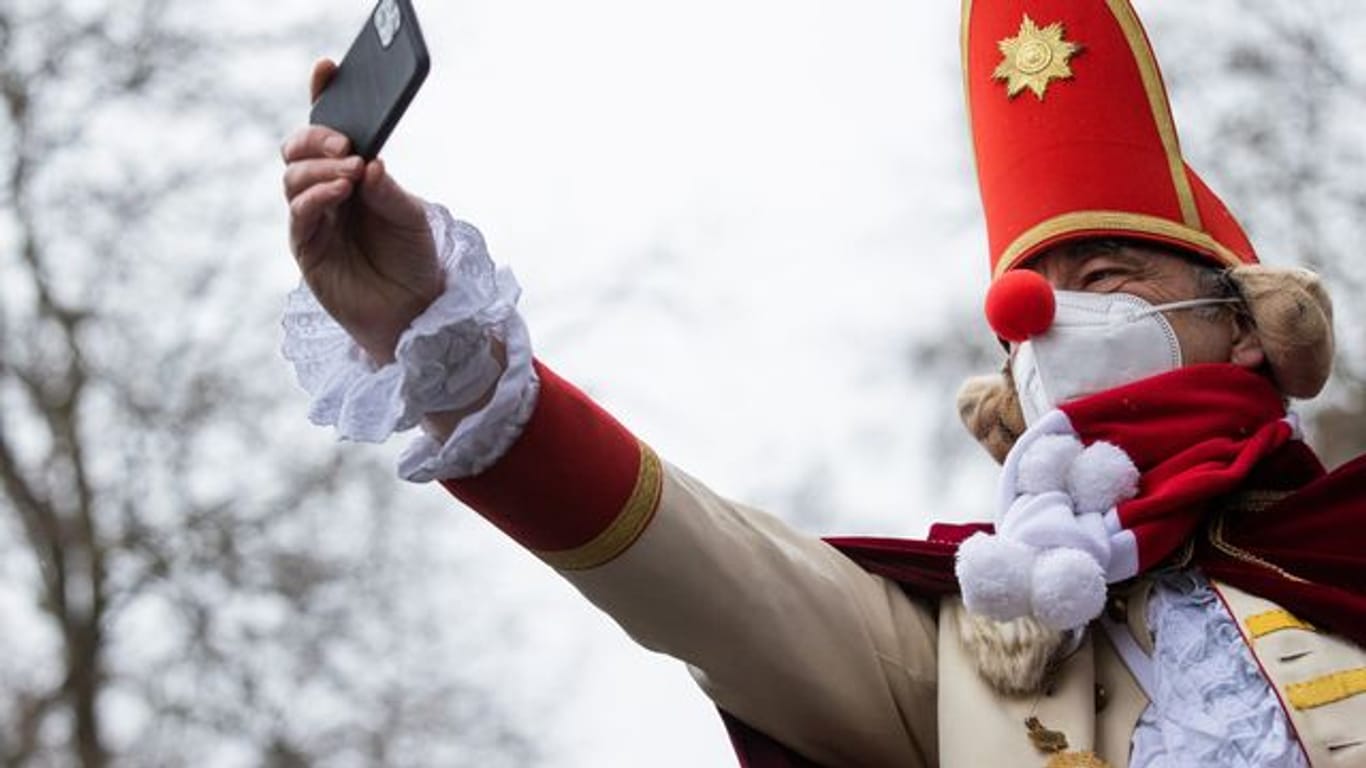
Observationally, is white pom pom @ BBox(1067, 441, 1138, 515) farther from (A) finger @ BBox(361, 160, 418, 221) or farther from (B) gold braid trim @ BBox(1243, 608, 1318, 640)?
(A) finger @ BBox(361, 160, 418, 221)

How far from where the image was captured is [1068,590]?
149 inches

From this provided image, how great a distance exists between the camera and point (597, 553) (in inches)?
148

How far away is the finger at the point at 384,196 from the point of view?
3.43 metres

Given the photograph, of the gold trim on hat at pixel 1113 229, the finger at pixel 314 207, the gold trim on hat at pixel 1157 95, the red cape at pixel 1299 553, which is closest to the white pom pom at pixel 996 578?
the red cape at pixel 1299 553

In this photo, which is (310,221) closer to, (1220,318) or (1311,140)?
(1220,318)

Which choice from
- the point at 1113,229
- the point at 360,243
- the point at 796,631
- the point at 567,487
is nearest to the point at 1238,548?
the point at 1113,229

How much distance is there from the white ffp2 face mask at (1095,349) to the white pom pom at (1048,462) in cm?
12

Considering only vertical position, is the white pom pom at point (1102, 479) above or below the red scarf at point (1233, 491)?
below

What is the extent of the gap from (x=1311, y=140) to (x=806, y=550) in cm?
1011

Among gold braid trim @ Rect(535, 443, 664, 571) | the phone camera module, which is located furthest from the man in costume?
the phone camera module

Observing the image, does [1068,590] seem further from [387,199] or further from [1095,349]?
[387,199]

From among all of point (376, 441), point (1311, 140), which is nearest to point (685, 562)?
point (376, 441)

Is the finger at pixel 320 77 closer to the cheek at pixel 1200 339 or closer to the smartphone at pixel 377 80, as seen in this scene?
the smartphone at pixel 377 80

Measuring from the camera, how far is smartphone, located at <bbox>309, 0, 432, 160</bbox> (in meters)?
3.28
